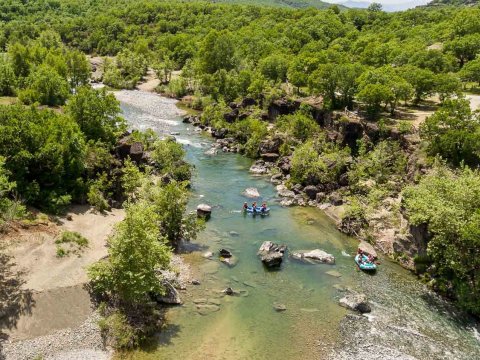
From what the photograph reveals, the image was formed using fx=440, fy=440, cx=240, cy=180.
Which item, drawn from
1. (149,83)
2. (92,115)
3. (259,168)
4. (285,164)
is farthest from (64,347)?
(149,83)

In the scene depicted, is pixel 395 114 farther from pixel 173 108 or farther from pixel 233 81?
pixel 173 108

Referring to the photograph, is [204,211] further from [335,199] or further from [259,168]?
[259,168]

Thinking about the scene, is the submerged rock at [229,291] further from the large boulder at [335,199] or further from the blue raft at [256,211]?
the large boulder at [335,199]

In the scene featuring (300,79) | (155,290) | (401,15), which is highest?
(401,15)

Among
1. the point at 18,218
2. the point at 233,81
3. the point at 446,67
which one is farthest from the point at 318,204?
the point at 233,81

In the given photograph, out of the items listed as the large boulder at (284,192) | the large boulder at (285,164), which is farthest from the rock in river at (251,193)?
the large boulder at (285,164)

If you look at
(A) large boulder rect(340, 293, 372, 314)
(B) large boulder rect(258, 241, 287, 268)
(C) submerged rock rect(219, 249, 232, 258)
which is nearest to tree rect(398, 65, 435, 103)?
(B) large boulder rect(258, 241, 287, 268)
